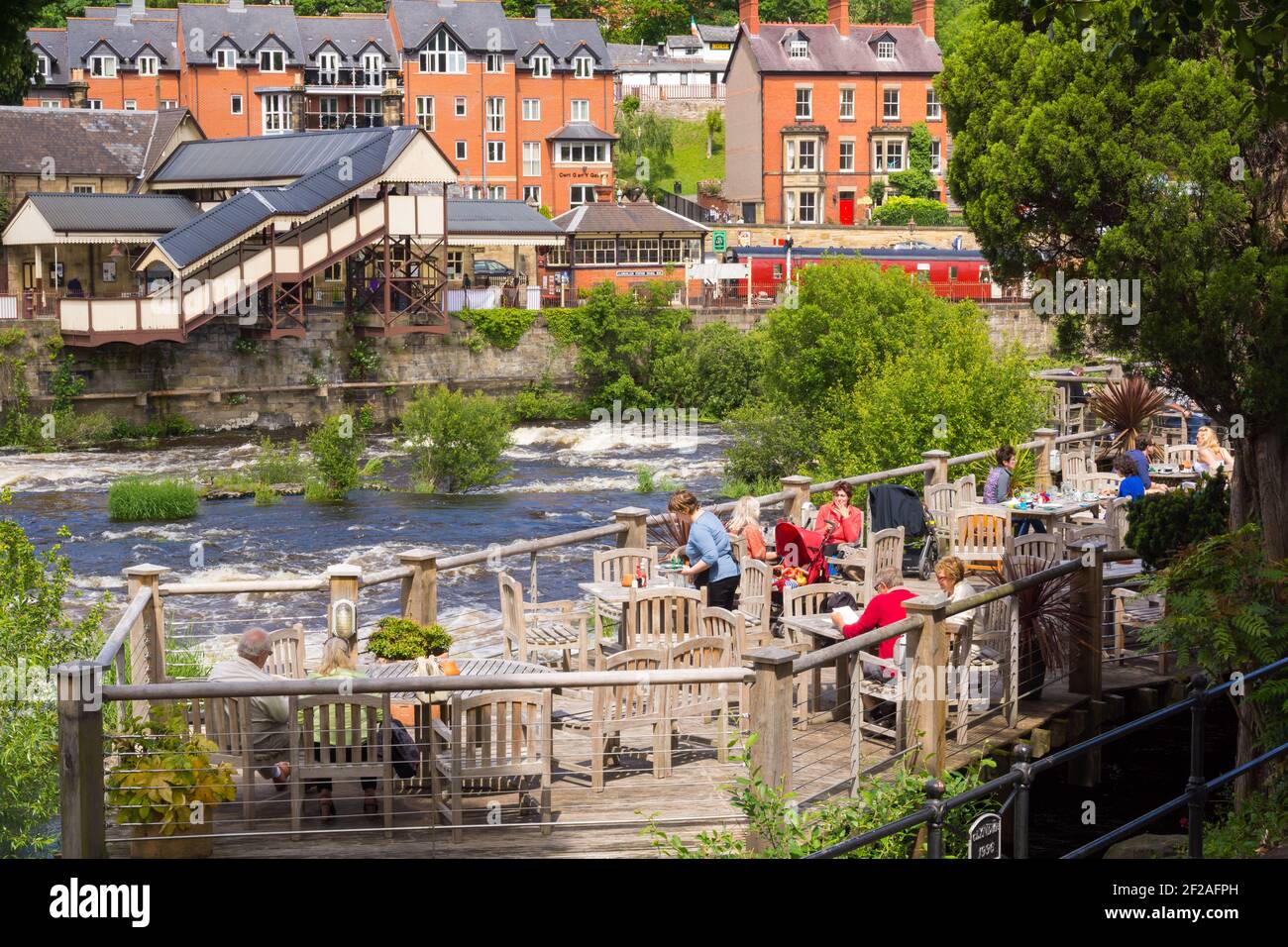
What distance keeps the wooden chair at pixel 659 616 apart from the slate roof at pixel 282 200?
113 feet

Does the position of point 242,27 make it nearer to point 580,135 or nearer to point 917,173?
point 580,135

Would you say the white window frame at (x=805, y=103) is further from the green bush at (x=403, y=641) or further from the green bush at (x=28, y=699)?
the green bush at (x=403, y=641)

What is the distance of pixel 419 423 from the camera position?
1342 inches

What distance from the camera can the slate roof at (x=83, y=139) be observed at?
49.8 metres

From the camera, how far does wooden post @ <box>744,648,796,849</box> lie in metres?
8.11

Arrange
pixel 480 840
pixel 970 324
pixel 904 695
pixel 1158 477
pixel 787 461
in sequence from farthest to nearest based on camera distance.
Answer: pixel 787 461 → pixel 970 324 → pixel 1158 477 → pixel 904 695 → pixel 480 840

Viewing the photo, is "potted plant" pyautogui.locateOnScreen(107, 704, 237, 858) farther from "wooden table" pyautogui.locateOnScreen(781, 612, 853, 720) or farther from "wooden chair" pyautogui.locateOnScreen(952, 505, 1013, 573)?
"wooden chair" pyautogui.locateOnScreen(952, 505, 1013, 573)

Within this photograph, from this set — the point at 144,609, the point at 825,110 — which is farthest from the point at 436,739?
the point at 825,110

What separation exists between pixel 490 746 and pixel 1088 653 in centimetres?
493

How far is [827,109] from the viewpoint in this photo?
233 ft

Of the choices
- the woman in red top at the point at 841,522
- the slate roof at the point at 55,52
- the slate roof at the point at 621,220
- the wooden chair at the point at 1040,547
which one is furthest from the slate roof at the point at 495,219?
the wooden chair at the point at 1040,547

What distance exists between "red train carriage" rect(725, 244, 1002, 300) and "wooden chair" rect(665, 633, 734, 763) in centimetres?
4644
